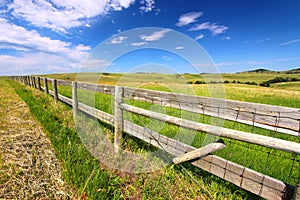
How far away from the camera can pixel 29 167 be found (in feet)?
11.2

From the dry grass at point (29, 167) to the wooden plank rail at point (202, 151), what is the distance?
1.73 m

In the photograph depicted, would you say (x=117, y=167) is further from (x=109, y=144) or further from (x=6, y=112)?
(x=6, y=112)

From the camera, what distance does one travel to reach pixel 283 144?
5.47 ft

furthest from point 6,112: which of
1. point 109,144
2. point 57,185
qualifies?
point 57,185

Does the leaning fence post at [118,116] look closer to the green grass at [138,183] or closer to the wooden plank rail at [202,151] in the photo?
the green grass at [138,183]

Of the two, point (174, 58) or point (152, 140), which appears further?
point (174, 58)

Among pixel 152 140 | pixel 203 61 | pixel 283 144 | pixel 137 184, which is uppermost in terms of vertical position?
pixel 203 61

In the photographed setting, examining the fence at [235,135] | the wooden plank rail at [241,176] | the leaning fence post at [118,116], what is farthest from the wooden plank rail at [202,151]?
the leaning fence post at [118,116]

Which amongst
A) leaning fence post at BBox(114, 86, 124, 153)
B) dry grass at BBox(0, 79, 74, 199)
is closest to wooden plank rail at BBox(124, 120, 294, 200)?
leaning fence post at BBox(114, 86, 124, 153)

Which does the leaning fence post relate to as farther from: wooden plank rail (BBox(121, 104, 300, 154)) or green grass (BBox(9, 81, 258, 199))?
wooden plank rail (BBox(121, 104, 300, 154))

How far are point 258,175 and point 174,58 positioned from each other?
3587 millimetres

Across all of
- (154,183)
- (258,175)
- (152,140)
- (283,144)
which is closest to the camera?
(283,144)

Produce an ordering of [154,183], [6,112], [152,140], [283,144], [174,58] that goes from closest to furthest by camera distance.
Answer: [283,144] < [154,183] < [152,140] < [174,58] < [6,112]

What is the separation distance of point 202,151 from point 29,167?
316 cm
